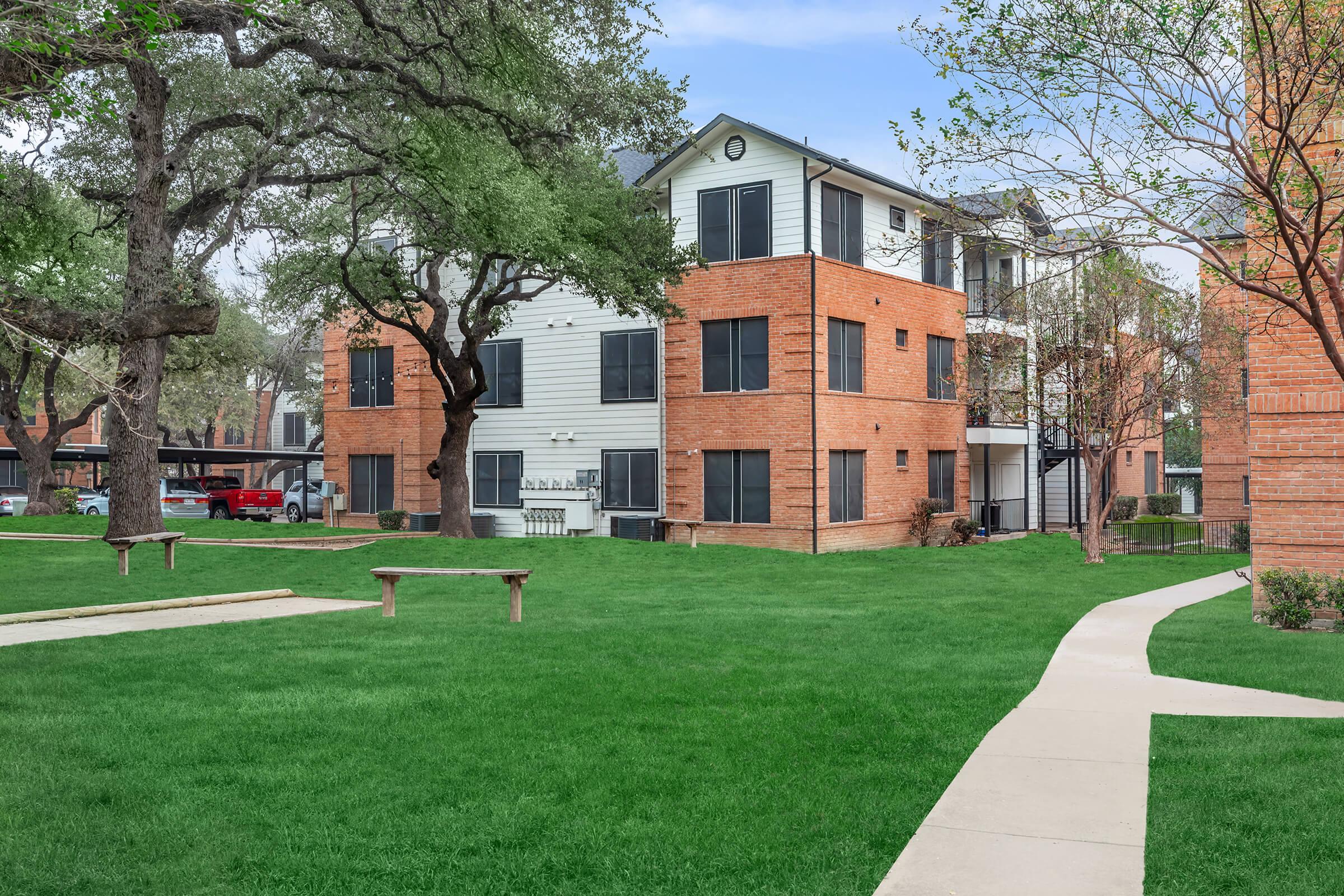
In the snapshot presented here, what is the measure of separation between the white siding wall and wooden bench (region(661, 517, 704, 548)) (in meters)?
1.54

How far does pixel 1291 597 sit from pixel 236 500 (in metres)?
39.9

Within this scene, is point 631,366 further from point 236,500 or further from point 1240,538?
point 236,500

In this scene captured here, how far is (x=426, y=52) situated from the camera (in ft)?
61.9

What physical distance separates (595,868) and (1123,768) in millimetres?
3650

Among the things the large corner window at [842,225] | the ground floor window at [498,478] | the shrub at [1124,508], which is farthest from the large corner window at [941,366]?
the ground floor window at [498,478]

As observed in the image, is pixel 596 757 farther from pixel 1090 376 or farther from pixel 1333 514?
pixel 1090 376

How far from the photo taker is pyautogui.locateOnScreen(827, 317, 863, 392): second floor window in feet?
94.6

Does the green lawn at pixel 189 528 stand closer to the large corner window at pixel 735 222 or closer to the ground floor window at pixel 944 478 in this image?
the large corner window at pixel 735 222

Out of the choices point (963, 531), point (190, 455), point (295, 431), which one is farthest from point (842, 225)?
point (295, 431)

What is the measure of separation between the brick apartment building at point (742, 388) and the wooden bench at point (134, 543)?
1241 centimetres

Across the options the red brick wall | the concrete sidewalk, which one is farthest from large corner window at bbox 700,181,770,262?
the concrete sidewalk

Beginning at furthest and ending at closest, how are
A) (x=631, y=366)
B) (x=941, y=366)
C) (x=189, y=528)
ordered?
1. (x=941, y=366)
2. (x=631, y=366)
3. (x=189, y=528)

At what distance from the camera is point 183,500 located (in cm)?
4278

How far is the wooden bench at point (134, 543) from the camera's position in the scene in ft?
66.0
